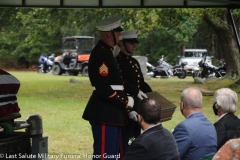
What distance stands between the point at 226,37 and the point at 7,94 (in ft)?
57.5

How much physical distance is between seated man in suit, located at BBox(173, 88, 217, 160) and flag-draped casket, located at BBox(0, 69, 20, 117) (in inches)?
49.2

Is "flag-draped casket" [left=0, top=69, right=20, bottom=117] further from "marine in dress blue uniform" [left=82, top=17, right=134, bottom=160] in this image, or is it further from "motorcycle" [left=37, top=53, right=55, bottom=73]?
"motorcycle" [left=37, top=53, right=55, bottom=73]

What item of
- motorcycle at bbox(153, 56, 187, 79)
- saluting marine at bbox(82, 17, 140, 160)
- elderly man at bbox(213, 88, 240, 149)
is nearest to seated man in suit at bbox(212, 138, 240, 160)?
elderly man at bbox(213, 88, 240, 149)

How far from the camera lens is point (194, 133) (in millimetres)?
4023

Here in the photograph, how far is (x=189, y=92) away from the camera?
4.14 m

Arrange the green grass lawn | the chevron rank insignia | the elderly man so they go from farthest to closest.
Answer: the green grass lawn < the chevron rank insignia < the elderly man

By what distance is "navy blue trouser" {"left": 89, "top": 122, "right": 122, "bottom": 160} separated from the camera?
4863 millimetres

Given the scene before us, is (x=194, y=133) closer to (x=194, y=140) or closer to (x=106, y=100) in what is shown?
(x=194, y=140)

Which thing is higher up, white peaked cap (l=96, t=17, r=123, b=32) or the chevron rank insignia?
white peaked cap (l=96, t=17, r=123, b=32)

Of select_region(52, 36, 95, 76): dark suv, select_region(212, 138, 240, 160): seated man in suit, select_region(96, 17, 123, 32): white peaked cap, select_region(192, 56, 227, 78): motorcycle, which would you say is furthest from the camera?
select_region(52, 36, 95, 76): dark suv

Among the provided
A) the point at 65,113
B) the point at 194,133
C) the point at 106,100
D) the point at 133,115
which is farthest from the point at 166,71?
the point at 194,133

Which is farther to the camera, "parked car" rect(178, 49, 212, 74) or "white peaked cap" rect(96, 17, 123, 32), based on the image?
"parked car" rect(178, 49, 212, 74)

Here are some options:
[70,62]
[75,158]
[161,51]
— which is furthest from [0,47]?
[75,158]

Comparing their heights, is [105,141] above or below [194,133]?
below
